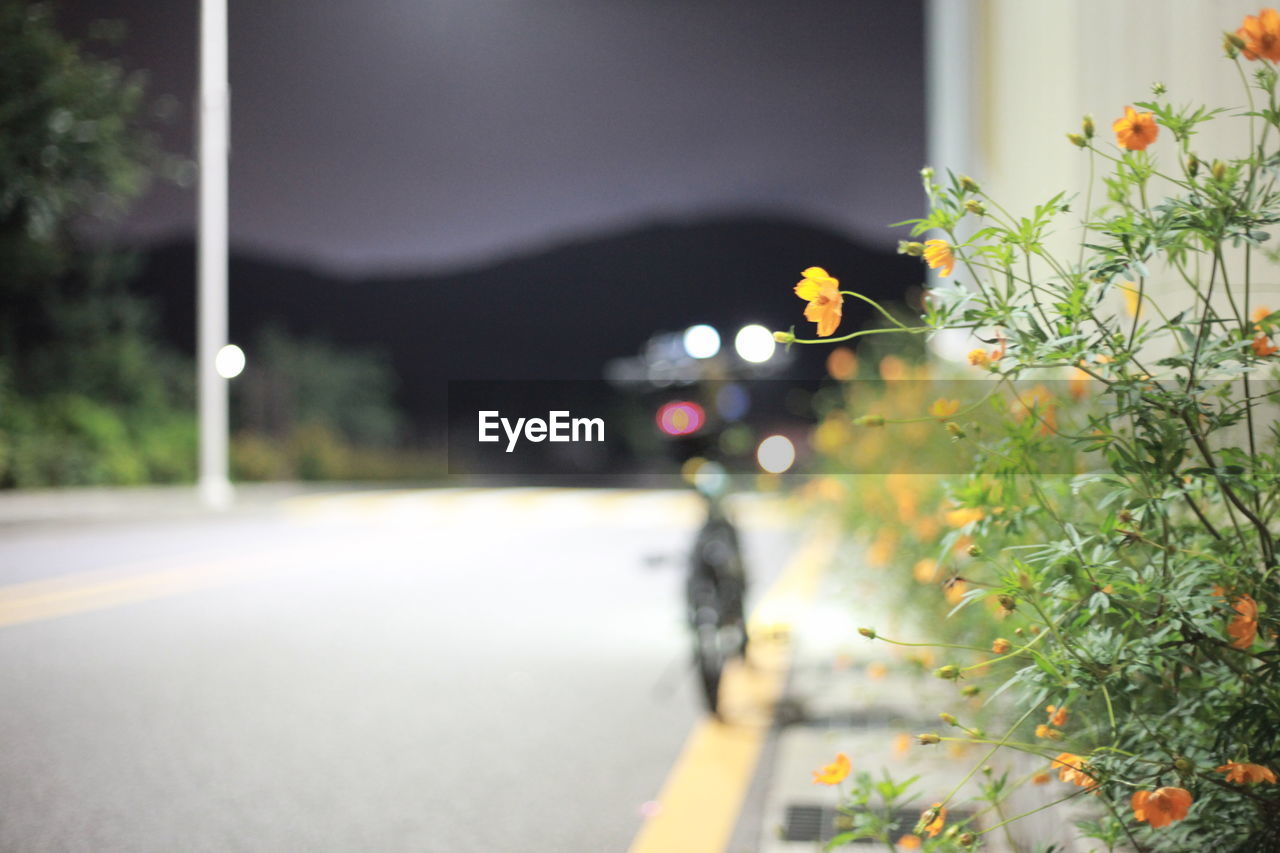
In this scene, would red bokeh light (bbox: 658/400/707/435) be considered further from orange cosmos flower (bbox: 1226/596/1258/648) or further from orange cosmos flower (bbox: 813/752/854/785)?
orange cosmos flower (bbox: 1226/596/1258/648)

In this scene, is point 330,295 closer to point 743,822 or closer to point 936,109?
point 936,109

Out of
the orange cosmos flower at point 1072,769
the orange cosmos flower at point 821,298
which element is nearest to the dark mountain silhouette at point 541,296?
the orange cosmos flower at point 821,298

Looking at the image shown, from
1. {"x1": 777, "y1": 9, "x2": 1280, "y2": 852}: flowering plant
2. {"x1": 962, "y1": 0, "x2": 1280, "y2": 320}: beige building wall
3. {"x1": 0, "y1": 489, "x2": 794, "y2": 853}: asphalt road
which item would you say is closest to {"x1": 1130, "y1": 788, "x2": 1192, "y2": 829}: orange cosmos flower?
{"x1": 777, "y1": 9, "x2": 1280, "y2": 852}: flowering plant

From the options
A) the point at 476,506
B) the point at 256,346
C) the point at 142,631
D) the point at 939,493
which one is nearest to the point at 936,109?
the point at 939,493

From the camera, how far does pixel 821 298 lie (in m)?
2.10

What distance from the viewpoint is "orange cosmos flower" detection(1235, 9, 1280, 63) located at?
1.96 meters

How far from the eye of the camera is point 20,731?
15.0ft

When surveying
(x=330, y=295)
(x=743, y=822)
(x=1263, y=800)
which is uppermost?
(x=330, y=295)

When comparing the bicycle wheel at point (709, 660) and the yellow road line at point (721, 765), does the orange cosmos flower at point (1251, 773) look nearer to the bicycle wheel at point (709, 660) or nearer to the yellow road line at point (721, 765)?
the yellow road line at point (721, 765)

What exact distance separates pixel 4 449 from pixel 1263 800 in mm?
19672

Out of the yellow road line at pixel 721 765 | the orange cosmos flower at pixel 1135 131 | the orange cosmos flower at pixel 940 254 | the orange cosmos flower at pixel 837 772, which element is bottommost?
the yellow road line at pixel 721 765

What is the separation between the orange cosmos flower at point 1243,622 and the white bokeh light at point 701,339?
303 cm

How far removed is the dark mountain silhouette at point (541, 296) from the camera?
39.1 metres

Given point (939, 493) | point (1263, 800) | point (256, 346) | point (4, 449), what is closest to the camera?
point (1263, 800)
